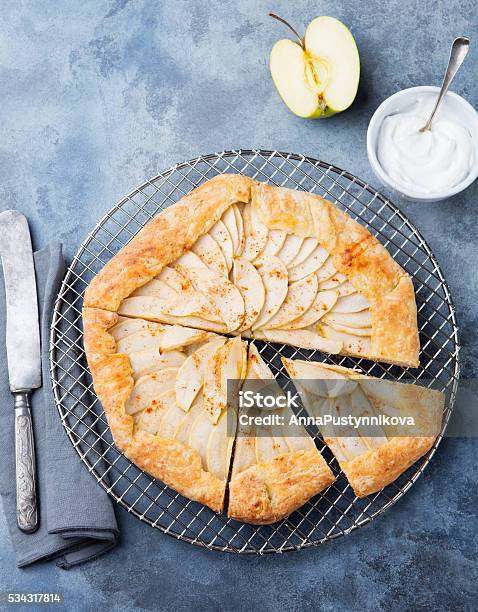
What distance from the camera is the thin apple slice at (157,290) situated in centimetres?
474

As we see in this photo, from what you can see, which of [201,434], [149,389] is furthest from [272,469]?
[149,389]

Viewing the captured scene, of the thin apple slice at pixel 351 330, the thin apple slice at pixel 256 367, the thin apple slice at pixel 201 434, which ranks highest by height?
the thin apple slice at pixel 351 330

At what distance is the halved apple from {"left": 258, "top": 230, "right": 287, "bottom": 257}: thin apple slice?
954mm

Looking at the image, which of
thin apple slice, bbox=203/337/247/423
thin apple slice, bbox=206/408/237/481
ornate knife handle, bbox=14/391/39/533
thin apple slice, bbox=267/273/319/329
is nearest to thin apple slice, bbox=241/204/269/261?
thin apple slice, bbox=267/273/319/329

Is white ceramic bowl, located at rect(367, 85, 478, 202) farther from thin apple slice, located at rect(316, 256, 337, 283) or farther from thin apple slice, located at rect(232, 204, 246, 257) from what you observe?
thin apple slice, located at rect(232, 204, 246, 257)

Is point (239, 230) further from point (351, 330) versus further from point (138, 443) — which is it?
point (138, 443)

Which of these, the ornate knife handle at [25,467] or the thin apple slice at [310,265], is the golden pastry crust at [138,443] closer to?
the ornate knife handle at [25,467]

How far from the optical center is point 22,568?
498 cm

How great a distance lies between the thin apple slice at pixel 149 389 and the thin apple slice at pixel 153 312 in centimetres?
32

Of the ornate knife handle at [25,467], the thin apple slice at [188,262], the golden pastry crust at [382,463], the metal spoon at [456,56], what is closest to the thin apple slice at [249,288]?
the thin apple slice at [188,262]

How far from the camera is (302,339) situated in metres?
4.72

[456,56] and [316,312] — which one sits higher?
[456,56]

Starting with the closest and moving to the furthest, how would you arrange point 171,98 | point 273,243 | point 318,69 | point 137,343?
1. point 137,343
2. point 273,243
3. point 318,69
4. point 171,98

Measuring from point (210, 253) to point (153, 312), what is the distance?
A: 0.54 m
